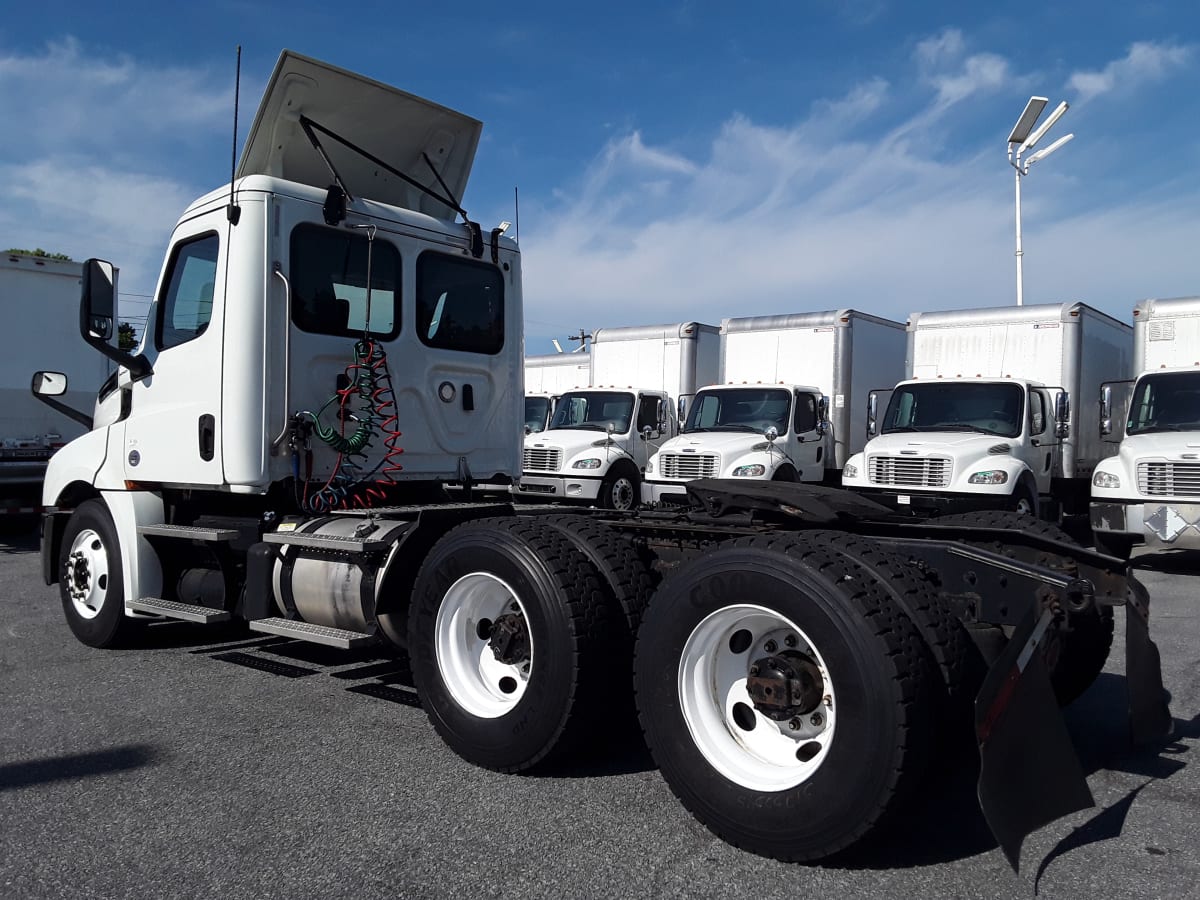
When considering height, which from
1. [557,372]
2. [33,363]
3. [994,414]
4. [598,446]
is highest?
[557,372]

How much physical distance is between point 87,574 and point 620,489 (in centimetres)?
987

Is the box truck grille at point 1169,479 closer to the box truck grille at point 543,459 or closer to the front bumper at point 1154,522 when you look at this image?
the front bumper at point 1154,522

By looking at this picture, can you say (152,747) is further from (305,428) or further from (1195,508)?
(1195,508)

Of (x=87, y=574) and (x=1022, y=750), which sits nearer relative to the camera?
(x=1022, y=750)

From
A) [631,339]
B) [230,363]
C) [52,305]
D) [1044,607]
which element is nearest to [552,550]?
[1044,607]

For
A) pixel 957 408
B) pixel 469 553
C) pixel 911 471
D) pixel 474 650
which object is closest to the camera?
pixel 469 553

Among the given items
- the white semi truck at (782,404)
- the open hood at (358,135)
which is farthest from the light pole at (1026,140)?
the open hood at (358,135)

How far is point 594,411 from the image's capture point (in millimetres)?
16828

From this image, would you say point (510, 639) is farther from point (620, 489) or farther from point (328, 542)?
point (620, 489)

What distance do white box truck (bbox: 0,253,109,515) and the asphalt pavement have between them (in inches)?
329

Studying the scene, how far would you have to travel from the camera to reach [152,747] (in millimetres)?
4691

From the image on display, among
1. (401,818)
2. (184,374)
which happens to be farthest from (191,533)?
(401,818)

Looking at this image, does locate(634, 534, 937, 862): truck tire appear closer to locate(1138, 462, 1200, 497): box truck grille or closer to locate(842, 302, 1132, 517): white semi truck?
locate(842, 302, 1132, 517): white semi truck

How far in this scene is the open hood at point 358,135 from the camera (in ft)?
19.7
